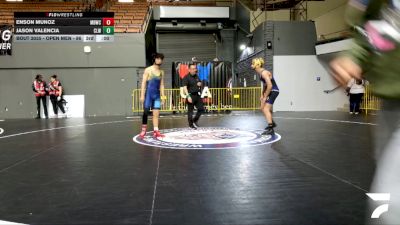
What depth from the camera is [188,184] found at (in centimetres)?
398

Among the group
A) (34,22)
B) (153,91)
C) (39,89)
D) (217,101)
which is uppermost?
(34,22)

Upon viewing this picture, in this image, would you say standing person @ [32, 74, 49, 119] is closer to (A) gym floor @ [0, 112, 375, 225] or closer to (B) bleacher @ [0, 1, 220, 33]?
(B) bleacher @ [0, 1, 220, 33]

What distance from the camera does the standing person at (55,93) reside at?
1658 cm

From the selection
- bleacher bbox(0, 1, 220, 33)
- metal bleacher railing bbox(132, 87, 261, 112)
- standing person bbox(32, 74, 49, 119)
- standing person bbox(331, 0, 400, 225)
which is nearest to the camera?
standing person bbox(331, 0, 400, 225)

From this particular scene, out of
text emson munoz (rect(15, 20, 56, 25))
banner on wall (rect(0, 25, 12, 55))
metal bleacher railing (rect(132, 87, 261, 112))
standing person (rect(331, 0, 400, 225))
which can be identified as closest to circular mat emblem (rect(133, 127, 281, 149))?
standing person (rect(331, 0, 400, 225))

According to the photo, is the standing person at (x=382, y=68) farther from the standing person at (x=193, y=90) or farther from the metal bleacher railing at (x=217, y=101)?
the metal bleacher railing at (x=217, y=101)

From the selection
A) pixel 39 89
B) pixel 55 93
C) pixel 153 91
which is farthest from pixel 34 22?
pixel 153 91

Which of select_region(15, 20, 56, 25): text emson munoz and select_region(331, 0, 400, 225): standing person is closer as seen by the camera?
select_region(331, 0, 400, 225): standing person

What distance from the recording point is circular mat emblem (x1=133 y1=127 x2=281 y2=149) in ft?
22.3

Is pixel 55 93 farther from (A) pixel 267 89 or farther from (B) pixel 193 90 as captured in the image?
(A) pixel 267 89
